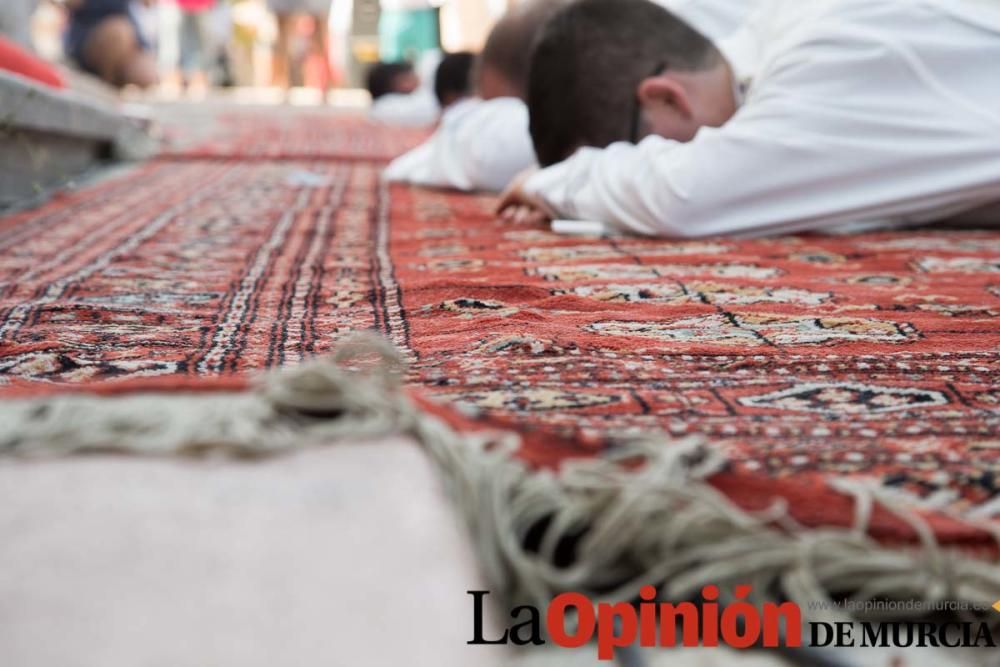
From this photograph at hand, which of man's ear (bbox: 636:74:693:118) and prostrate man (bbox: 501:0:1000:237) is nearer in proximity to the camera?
prostrate man (bbox: 501:0:1000:237)

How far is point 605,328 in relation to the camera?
4.14 feet

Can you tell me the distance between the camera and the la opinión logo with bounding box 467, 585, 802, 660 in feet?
1.92

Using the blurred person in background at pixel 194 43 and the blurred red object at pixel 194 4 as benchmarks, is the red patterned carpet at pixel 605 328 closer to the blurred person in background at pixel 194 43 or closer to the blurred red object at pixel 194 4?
the blurred red object at pixel 194 4

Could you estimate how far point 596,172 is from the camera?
6.68 ft

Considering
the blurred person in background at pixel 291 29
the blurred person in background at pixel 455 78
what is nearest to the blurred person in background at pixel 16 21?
the blurred person in background at pixel 455 78

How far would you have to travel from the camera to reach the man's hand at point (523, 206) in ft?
7.38

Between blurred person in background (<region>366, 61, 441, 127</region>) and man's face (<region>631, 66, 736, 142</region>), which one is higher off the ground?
man's face (<region>631, 66, 736, 142</region>)

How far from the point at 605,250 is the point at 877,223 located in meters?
0.51

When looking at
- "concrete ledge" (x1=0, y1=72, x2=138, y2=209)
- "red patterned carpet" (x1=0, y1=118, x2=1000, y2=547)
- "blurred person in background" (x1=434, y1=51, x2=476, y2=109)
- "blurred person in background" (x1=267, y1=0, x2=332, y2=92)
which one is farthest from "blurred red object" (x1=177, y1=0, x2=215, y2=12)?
"red patterned carpet" (x1=0, y1=118, x2=1000, y2=547)

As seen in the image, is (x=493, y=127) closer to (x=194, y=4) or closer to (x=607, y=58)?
(x=607, y=58)

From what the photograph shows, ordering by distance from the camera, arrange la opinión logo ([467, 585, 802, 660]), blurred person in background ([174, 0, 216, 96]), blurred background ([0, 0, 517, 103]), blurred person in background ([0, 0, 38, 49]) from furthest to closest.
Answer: blurred person in background ([174, 0, 216, 96]) < blurred background ([0, 0, 517, 103]) < blurred person in background ([0, 0, 38, 49]) < la opinión logo ([467, 585, 802, 660])

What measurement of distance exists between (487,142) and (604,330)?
166cm

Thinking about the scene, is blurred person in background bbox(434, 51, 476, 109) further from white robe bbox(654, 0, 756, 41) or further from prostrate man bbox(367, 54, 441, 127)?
white robe bbox(654, 0, 756, 41)

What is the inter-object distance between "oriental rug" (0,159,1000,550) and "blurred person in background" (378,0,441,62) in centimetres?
686
